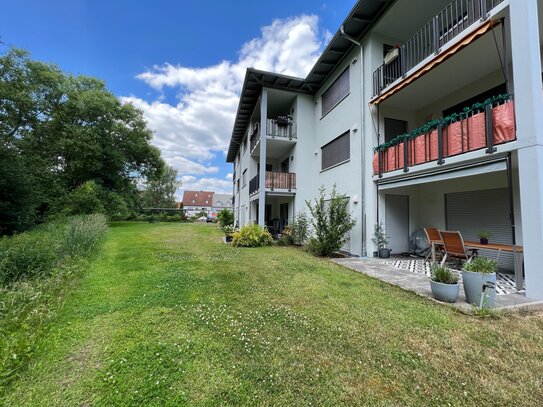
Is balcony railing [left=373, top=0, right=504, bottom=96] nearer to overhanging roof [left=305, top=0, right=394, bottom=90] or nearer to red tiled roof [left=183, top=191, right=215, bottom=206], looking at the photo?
overhanging roof [left=305, top=0, right=394, bottom=90]

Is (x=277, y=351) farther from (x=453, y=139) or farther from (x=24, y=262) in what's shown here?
(x=24, y=262)

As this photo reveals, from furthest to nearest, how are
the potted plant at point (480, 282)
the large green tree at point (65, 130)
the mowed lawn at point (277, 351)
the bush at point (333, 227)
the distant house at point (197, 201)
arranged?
the distant house at point (197, 201)
the large green tree at point (65, 130)
the bush at point (333, 227)
the potted plant at point (480, 282)
the mowed lawn at point (277, 351)

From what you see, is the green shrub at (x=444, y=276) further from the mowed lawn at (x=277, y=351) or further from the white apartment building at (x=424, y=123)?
the white apartment building at (x=424, y=123)

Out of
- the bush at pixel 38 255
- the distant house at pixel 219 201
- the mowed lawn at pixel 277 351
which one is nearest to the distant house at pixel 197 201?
the distant house at pixel 219 201

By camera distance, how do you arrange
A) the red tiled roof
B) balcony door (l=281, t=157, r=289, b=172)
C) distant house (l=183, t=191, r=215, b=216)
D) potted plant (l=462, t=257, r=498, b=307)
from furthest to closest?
the red tiled roof → distant house (l=183, t=191, r=215, b=216) → balcony door (l=281, t=157, r=289, b=172) → potted plant (l=462, t=257, r=498, b=307)

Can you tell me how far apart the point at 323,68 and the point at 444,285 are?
11.2 meters

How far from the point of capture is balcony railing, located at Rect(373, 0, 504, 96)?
6668mm

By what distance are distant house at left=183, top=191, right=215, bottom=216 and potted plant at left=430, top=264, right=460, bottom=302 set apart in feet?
251

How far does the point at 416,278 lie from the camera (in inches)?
237

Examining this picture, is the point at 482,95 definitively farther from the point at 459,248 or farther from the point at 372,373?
the point at 372,373

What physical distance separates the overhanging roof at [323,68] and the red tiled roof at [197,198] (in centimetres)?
6491

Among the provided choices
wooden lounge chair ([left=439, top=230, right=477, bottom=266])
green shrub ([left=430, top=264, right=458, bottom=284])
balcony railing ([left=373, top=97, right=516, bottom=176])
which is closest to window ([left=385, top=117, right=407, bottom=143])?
balcony railing ([left=373, top=97, right=516, bottom=176])

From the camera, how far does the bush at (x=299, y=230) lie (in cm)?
1191

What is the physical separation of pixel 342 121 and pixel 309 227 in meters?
5.31
